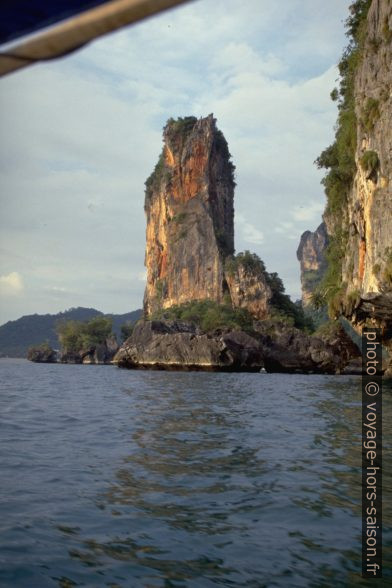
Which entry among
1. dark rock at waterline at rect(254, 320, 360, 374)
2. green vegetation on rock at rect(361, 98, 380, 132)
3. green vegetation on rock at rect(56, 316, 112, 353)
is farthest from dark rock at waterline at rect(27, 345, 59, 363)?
green vegetation on rock at rect(361, 98, 380, 132)

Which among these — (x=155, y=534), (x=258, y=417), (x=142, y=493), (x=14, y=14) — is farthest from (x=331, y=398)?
(x=14, y=14)

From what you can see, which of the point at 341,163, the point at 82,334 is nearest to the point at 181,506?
the point at 341,163

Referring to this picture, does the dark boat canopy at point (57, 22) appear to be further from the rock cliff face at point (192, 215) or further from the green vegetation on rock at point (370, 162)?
the rock cliff face at point (192, 215)

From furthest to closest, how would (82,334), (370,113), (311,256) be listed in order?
(311,256) → (82,334) → (370,113)

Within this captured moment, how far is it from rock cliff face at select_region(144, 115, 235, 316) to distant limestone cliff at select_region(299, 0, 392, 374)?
53.3 meters

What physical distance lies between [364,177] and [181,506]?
2215cm

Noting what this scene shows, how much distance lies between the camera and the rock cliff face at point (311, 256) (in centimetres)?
16100

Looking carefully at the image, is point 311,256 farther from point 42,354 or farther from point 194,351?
point 194,351

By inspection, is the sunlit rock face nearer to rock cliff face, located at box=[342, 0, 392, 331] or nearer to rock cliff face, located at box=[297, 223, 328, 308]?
rock cliff face, located at box=[342, 0, 392, 331]

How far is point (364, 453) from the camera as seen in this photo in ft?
31.3

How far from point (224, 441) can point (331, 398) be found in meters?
11.7

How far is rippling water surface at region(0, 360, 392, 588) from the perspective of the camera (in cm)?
453

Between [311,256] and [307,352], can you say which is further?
[311,256]

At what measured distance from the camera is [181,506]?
6.35 meters
